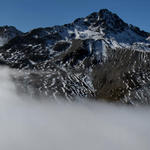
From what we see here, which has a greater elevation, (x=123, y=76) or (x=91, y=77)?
(x=91, y=77)

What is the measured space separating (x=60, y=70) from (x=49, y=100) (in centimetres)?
4230

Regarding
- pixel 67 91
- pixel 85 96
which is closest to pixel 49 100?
pixel 67 91

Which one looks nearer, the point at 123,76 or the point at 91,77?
the point at 123,76

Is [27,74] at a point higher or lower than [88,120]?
higher

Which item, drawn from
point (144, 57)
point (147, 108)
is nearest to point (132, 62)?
point (144, 57)

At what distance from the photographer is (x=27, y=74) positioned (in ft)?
580

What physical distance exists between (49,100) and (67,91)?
14.7 metres

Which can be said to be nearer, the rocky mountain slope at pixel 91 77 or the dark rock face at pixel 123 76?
the rocky mountain slope at pixel 91 77

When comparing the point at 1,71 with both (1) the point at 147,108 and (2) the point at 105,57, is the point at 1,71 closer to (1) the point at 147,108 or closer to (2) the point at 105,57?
(2) the point at 105,57

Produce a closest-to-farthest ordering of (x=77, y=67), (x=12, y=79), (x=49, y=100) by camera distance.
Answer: (x=49, y=100) → (x=12, y=79) → (x=77, y=67)

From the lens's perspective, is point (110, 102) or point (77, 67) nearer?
point (110, 102)

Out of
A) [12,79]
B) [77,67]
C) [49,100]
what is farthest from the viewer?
[77,67]

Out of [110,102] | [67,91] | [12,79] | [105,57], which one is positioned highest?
[105,57]

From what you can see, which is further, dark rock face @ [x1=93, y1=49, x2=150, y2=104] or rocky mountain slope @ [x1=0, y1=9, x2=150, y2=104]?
dark rock face @ [x1=93, y1=49, x2=150, y2=104]
